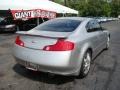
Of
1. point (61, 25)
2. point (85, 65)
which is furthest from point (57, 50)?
point (61, 25)

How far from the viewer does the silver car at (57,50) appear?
5086 mm

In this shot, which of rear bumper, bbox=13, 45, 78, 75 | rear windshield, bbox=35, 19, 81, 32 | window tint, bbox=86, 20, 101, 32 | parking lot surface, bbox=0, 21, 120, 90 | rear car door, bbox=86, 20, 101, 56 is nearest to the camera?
rear bumper, bbox=13, 45, 78, 75

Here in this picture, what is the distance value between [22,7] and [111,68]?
45.3 ft

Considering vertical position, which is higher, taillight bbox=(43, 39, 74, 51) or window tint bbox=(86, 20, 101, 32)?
window tint bbox=(86, 20, 101, 32)

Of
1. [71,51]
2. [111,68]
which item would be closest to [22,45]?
[71,51]

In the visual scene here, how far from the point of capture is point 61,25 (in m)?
6.33

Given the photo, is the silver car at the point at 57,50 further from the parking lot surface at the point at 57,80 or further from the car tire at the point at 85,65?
the parking lot surface at the point at 57,80

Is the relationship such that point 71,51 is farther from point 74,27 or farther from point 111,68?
point 111,68

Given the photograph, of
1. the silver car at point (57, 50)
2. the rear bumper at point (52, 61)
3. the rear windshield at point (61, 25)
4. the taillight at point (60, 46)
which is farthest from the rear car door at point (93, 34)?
the rear bumper at point (52, 61)

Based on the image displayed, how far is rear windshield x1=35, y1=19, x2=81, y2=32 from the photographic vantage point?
6.04 meters

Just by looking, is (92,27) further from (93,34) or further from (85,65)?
(85,65)

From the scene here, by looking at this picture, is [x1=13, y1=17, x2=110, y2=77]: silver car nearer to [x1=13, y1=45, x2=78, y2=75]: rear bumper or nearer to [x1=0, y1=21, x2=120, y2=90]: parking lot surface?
[x1=13, y1=45, x2=78, y2=75]: rear bumper

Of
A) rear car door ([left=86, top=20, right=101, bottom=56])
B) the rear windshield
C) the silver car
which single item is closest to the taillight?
the silver car

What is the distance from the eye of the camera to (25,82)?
5.54 metres
